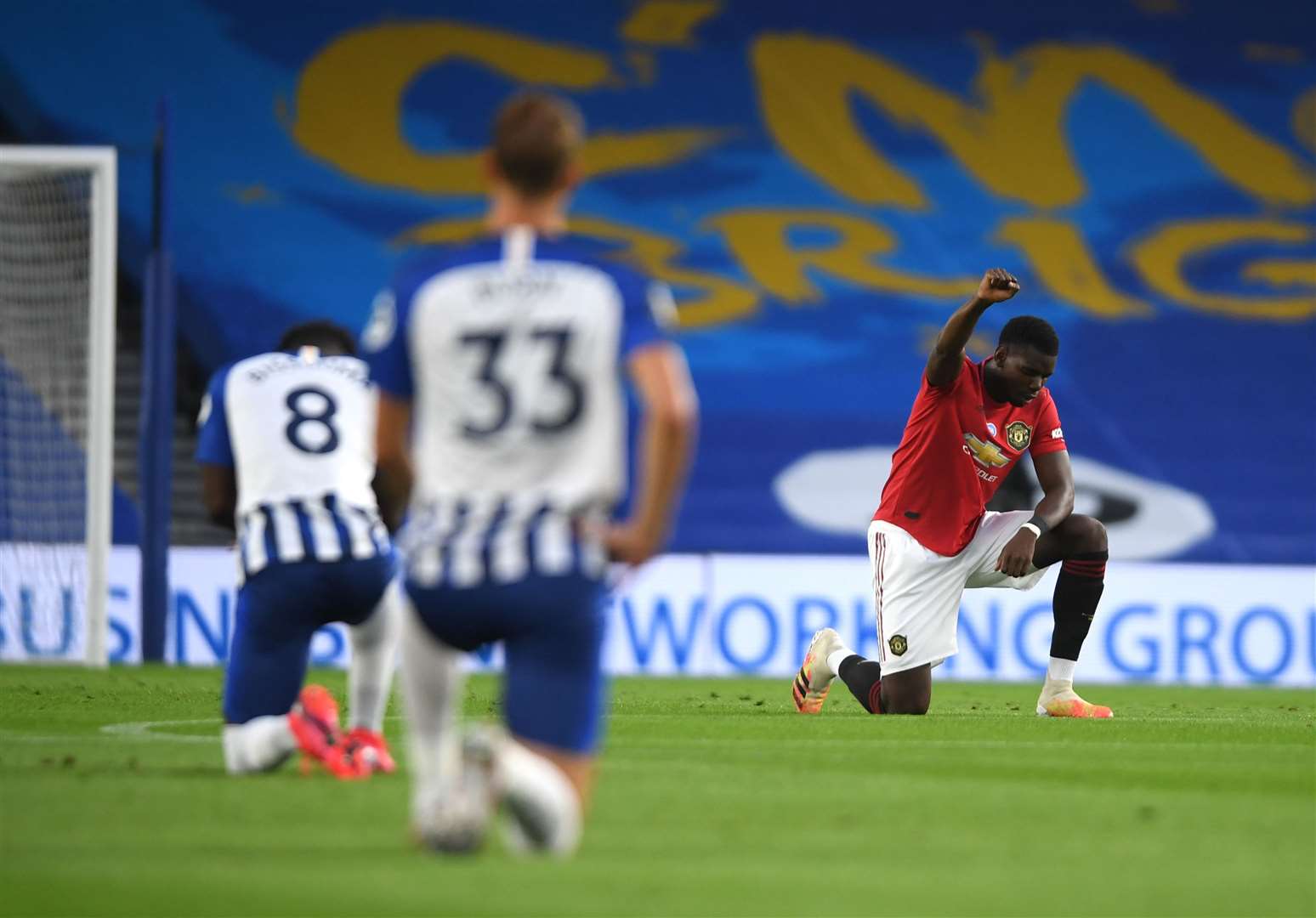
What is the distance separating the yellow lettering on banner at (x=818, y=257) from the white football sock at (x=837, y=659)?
10.9 m

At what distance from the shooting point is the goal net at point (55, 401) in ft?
44.3

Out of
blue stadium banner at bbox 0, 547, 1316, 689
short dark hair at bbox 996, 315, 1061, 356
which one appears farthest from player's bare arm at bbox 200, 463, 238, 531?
blue stadium banner at bbox 0, 547, 1316, 689

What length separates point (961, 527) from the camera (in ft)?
30.0

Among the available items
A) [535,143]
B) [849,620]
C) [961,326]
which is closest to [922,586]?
[961,326]

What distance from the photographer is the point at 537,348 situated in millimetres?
4129

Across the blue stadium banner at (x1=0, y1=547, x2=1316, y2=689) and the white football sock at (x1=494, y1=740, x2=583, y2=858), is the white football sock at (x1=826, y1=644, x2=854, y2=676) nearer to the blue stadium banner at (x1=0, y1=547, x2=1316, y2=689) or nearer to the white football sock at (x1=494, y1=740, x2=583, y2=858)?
the white football sock at (x1=494, y1=740, x2=583, y2=858)

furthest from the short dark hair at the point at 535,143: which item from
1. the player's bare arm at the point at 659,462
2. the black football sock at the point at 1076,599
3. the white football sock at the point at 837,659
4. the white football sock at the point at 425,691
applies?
the white football sock at the point at 837,659

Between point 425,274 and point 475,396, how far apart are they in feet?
0.90

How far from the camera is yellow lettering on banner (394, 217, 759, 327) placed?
19938 millimetres

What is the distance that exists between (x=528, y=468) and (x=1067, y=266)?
1686cm

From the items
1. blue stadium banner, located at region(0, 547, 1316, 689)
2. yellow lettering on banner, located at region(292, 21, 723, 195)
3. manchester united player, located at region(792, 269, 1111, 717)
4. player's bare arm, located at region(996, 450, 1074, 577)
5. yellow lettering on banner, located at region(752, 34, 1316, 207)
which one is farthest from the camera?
yellow lettering on banner, located at region(752, 34, 1316, 207)

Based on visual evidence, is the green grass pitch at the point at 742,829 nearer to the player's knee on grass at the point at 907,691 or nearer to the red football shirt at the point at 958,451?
the player's knee on grass at the point at 907,691

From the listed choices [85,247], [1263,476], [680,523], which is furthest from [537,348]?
[1263,476]

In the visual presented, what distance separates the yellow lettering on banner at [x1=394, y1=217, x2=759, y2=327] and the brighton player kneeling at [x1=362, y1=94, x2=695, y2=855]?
15.6 m
